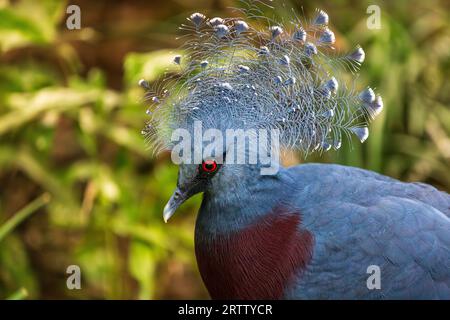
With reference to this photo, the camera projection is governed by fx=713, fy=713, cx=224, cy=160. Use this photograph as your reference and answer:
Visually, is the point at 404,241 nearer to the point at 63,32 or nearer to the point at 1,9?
the point at 1,9

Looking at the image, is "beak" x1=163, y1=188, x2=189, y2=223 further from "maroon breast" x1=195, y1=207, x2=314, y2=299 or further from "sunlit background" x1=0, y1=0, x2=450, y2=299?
"sunlit background" x1=0, y1=0, x2=450, y2=299

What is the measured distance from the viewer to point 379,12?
13.4ft

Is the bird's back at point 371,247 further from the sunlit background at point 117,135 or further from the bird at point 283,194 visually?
the sunlit background at point 117,135

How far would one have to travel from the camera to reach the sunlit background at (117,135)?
3.40 m

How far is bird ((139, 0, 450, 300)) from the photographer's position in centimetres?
226

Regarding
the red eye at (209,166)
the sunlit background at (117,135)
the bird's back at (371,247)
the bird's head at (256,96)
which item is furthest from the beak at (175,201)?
the sunlit background at (117,135)

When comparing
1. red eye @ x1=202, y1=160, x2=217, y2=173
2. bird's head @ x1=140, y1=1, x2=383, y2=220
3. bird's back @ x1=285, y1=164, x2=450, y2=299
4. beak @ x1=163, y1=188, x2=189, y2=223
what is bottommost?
bird's back @ x1=285, y1=164, x2=450, y2=299

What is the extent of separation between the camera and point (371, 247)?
2.27 metres

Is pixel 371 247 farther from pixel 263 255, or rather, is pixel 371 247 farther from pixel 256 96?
pixel 256 96

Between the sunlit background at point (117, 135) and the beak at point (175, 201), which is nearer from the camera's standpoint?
the beak at point (175, 201)

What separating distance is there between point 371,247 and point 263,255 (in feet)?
1.13

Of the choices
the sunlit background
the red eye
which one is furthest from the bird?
the sunlit background
